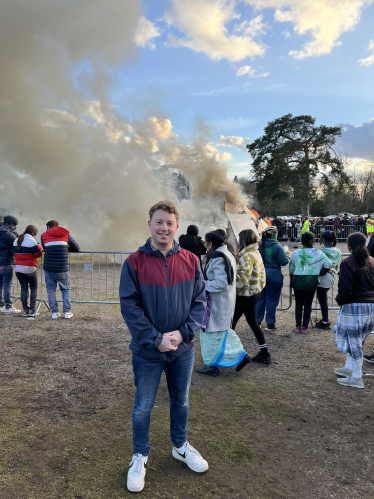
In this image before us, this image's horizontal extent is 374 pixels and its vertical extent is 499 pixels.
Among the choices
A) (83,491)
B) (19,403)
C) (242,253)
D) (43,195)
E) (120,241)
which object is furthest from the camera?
(43,195)

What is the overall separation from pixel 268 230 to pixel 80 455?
4.35 m

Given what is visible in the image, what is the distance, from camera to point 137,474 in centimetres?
239

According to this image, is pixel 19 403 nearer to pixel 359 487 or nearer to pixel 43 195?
pixel 359 487

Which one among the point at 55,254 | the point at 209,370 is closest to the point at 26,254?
the point at 55,254

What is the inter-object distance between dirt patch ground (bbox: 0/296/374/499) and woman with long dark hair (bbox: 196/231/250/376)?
299 mm

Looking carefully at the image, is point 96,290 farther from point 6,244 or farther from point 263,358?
point 263,358

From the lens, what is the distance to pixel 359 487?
244 centimetres

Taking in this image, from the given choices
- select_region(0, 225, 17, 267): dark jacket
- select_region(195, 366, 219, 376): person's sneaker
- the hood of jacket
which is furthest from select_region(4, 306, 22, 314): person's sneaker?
the hood of jacket

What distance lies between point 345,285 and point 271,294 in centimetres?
213

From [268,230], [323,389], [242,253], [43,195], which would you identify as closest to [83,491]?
[323,389]

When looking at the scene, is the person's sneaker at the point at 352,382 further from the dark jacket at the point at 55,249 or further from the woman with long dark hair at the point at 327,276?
the dark jacket at the point at 55,249

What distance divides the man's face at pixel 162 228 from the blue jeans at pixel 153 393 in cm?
82

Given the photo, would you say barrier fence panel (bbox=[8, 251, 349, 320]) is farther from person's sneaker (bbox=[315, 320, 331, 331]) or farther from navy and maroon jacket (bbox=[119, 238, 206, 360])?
navy and maroon jacket (bbox=[119, 238, 206, 360])

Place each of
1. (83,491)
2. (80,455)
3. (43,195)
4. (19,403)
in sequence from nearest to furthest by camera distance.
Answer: (83,491) < (80,455) < (19,403) < (43,195)
